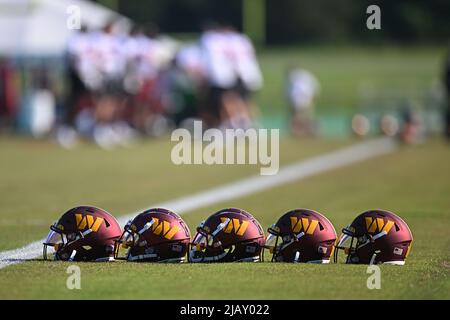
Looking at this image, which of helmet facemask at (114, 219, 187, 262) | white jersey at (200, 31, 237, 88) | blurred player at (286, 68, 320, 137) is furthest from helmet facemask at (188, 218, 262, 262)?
blurred player at (286, 68, 320, 137)

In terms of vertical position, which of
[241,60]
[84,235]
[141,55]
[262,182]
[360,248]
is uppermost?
[141,55]

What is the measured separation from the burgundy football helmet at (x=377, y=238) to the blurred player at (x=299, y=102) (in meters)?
17.4

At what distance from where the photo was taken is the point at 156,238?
8141 millimetres

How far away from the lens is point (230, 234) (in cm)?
806

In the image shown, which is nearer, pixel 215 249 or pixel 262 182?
pixel 215 249

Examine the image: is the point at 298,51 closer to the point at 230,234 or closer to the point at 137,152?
the point at 137,152

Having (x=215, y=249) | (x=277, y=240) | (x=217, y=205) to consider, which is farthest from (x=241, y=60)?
(x=215, y=249)

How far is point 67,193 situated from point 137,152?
22.1 ft

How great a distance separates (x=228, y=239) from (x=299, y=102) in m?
19.0

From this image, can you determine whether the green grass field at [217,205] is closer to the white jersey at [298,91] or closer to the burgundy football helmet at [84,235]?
the burgundy football helmet at [84,235]

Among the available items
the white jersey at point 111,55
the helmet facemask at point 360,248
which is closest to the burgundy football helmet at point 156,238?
the helmet facemask at point 360,248

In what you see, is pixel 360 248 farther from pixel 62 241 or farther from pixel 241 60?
pixel 241 60

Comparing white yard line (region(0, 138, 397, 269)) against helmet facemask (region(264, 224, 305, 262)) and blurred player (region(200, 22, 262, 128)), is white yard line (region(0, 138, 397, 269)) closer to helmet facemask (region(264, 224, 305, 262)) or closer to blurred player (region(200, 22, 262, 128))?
helmet facemask (region(264, 224, 305, 262))

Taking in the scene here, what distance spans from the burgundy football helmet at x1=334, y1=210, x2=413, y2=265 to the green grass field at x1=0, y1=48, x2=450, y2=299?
113 mm
